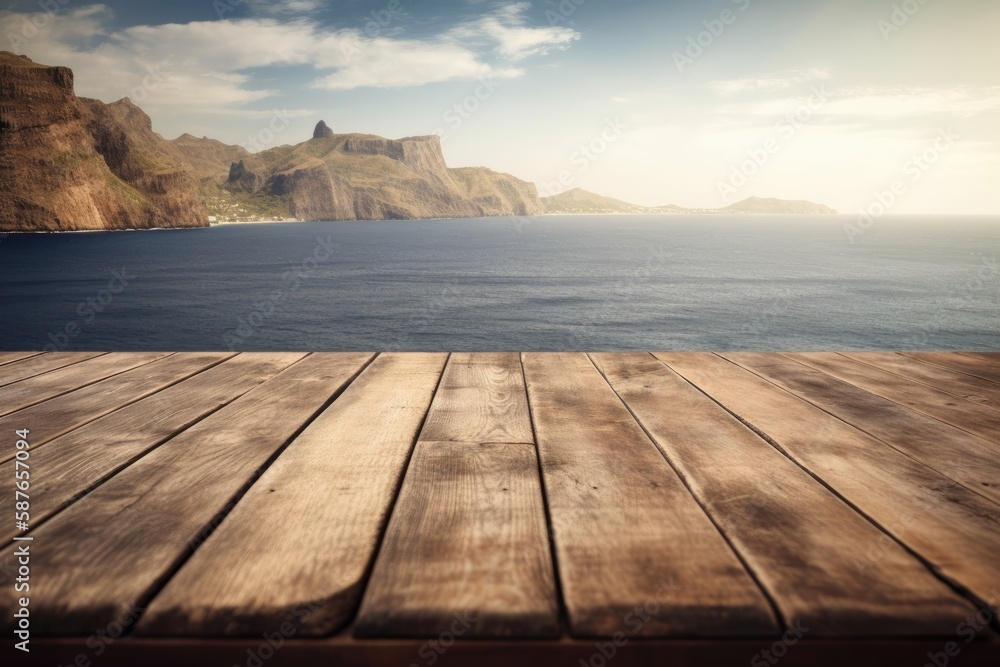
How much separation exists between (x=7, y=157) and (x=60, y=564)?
474 feet

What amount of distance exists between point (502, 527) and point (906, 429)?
5.57 ft

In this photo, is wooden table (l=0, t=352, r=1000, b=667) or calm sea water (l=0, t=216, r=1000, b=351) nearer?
wooden table (l=0, t=352, r=1000, b=667)

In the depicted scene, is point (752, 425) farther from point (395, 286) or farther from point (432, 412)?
point (395, 286)

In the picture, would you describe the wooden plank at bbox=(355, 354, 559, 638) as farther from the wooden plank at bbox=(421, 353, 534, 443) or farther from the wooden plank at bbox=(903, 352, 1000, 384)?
the wooden plank at bbox=(903, 352, 1000, 384)

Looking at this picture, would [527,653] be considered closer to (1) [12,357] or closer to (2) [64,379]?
(2) [64,379]

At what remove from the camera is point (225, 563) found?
1122 mm

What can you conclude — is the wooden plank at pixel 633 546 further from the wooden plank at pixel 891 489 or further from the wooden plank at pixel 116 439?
the wooden plank at pixel 116 439

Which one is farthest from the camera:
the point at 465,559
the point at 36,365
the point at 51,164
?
the point at 51,164

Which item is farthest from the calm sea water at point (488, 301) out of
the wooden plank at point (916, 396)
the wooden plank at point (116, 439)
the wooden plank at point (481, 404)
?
the wooden plank at point (116, 439)

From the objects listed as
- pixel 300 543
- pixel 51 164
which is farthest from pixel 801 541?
pixel 51 164

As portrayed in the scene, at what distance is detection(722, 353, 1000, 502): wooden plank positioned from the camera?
1.64 metres

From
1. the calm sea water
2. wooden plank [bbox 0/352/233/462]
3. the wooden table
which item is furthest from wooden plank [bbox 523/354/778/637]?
the calm sea water

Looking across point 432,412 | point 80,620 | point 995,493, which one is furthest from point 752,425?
point 80,620

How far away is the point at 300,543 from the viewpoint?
1191 millimetres
